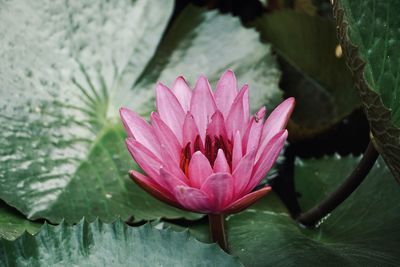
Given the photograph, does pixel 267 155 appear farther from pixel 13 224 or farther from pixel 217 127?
pixel 13 224

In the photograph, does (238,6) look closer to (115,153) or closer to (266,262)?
(115,153)

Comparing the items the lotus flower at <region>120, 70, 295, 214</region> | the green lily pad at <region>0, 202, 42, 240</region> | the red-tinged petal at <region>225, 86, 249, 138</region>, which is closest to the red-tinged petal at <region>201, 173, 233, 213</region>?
the lotus flower at <region>120, 70, 295, 214</region>

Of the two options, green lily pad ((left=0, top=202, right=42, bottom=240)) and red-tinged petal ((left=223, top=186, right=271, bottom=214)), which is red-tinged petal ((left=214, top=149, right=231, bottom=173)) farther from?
green lily pad ((left=0, top=202, right=42, bottom=240))

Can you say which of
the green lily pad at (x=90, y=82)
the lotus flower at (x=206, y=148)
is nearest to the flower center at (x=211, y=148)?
the lotus flower at (x=206, y=148)

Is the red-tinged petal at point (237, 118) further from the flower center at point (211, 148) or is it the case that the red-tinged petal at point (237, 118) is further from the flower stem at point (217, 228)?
the flower stem at point (217, 228)

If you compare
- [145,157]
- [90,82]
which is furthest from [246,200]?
[90,82]

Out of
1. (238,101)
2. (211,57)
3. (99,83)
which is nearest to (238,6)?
(211,57)
